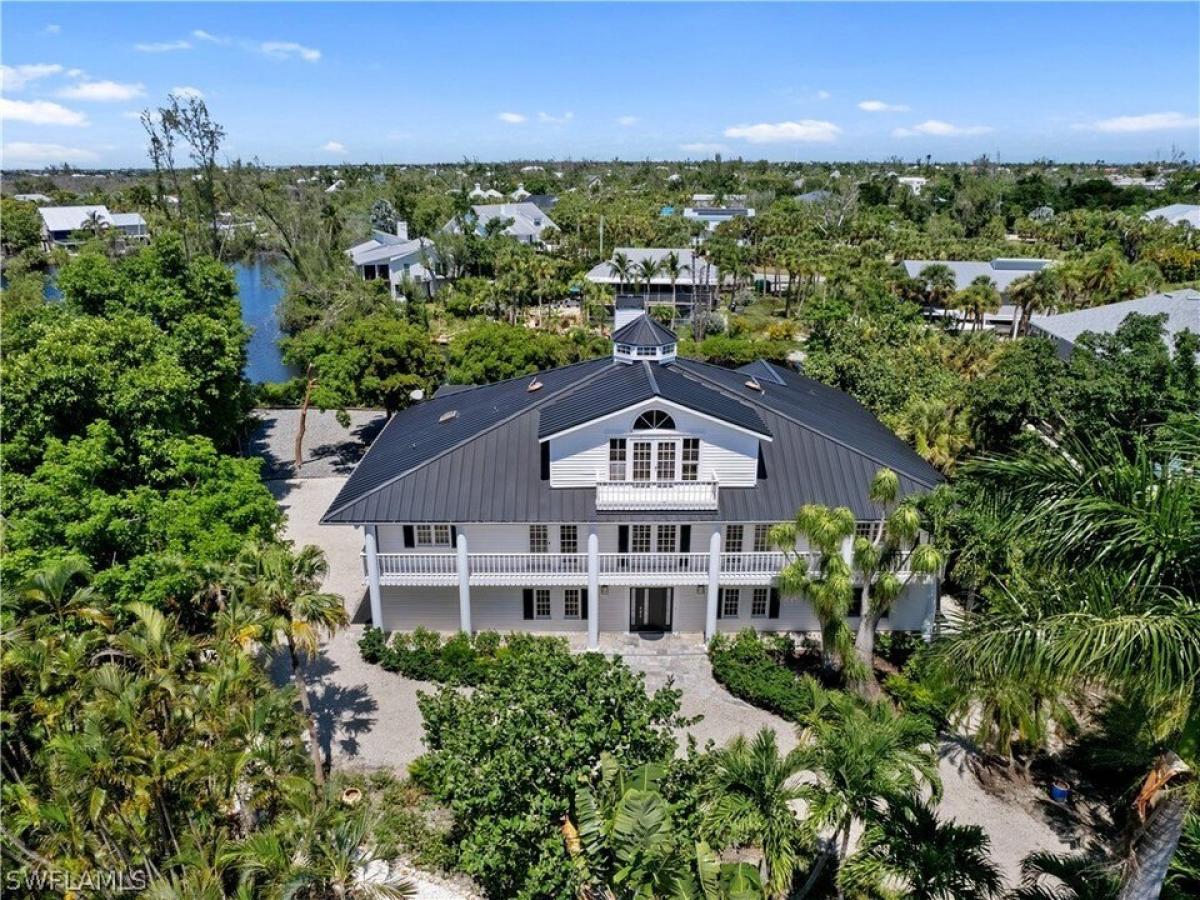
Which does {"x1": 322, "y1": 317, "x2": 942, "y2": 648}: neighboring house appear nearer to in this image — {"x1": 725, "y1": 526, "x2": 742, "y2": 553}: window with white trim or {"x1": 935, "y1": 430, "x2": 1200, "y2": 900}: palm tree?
{"x1": 725, "y1": 526, "x2": 742, "y2": 553}: window with white trim

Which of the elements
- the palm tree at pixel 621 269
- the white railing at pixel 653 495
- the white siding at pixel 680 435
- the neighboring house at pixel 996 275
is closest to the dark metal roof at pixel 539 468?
the white railing at pixel 653 495

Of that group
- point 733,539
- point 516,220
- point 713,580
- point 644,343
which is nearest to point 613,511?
point 713,580

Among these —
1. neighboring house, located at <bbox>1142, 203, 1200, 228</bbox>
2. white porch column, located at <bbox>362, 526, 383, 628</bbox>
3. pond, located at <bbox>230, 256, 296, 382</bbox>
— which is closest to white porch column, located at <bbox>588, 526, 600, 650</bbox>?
white porch column, located at <bbox>362, 526, 383, 628</bbox>

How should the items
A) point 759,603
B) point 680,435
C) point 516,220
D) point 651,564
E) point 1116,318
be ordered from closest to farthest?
point 680,435
point 651,564
point 759,603
point 1116,318
point 516,220

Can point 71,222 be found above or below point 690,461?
above

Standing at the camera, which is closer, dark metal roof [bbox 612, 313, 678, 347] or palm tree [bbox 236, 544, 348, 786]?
palm tree [bbox 236, 544, 348, 786]

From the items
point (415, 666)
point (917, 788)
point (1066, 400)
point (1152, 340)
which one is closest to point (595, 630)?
point (415, 666)

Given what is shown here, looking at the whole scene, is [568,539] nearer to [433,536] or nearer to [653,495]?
[653,495]
